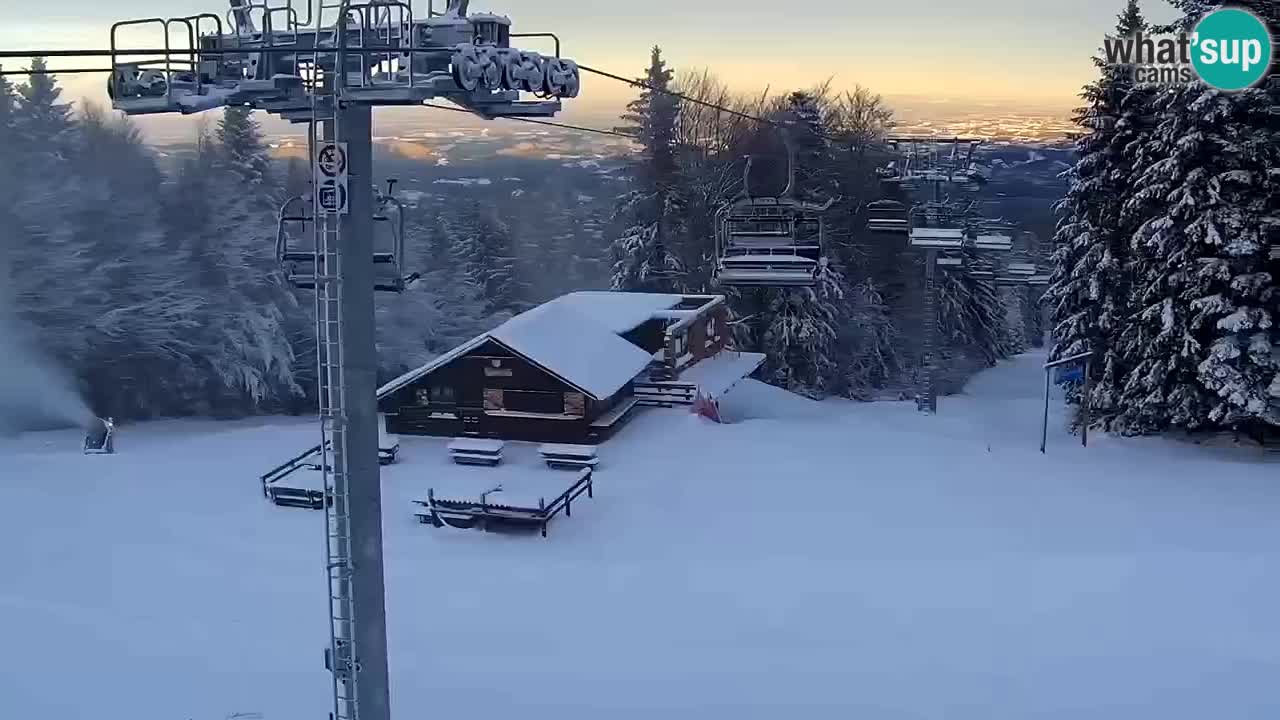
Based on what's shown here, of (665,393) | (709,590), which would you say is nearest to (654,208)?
(665,393)

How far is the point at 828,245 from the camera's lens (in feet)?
160

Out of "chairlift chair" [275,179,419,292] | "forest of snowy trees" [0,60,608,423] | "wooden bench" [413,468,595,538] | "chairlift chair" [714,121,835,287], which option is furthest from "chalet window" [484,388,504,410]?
"chairlift chair" [275,179,419,292]

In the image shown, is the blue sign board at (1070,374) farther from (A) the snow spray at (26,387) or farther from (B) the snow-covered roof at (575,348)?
(A) the snow spray at (26,387)

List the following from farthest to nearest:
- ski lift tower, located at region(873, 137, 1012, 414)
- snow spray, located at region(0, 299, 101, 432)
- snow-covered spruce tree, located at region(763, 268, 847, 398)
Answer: snow-covered spruce tree, located at region(763, 268, 847, 398)
snow spray, located at region(0, 299, 101, 432)
ski lift tower, located at region(873, 137, 1012, 414)

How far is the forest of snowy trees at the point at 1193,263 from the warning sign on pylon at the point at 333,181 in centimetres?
2507

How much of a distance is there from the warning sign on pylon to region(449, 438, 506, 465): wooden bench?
711 inches

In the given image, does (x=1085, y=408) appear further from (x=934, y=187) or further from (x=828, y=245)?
(x=828, y=245)

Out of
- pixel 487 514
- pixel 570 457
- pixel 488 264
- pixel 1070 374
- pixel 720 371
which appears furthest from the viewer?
pixel 488 264

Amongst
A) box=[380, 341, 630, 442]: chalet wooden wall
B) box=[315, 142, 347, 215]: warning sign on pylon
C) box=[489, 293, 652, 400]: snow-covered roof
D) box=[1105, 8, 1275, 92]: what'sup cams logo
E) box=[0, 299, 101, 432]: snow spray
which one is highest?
box=[1105, 8, 1275, 92]: what'sup cams logo

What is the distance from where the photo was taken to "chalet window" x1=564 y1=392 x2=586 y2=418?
93.6 feet

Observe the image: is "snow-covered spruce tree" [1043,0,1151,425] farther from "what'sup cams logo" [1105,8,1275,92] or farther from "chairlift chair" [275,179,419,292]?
"chairlift chair" [275,179,419,292]

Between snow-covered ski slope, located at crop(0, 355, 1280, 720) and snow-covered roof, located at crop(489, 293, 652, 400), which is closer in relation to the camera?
snow-covered ski slope, located at crop(0, 355, 1280, 720)

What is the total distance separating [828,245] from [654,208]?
781 cm

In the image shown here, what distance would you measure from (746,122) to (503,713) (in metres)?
43.9
